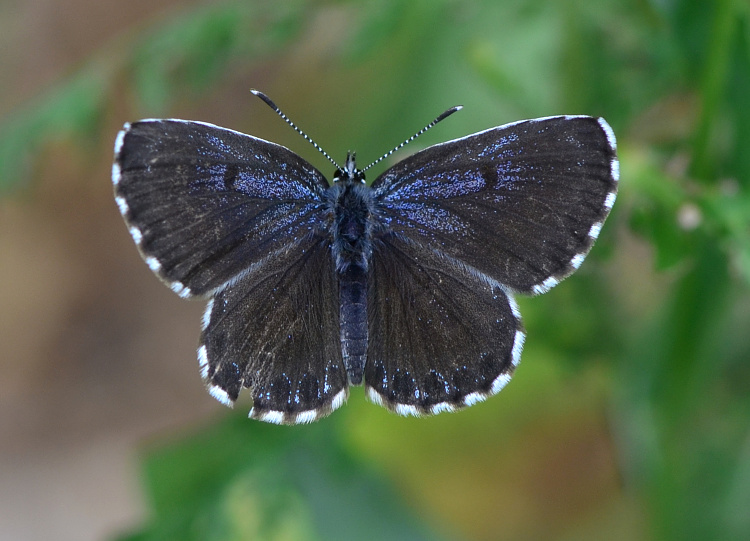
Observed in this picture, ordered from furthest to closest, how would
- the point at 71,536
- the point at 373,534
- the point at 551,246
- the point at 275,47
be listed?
the point at 71,536, the point at 373,534, the point at 275,47, the point at 551,246

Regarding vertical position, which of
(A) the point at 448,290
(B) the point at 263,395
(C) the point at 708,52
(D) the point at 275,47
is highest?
(D) the point at 275,47

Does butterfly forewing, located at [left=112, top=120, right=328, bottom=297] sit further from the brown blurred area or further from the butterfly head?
the brown blurred area

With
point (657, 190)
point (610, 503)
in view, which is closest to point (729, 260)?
point (657, 190)

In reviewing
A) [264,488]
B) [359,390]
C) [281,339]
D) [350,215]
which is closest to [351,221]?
[350,215]

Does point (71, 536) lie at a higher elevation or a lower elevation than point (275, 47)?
lower

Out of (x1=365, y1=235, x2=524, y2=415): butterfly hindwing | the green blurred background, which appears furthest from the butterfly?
the green blurred background

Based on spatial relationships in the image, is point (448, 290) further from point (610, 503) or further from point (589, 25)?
point (610, 503)

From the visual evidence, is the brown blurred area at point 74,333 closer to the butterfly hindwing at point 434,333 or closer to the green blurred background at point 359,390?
the green blurred background at point 359,390
